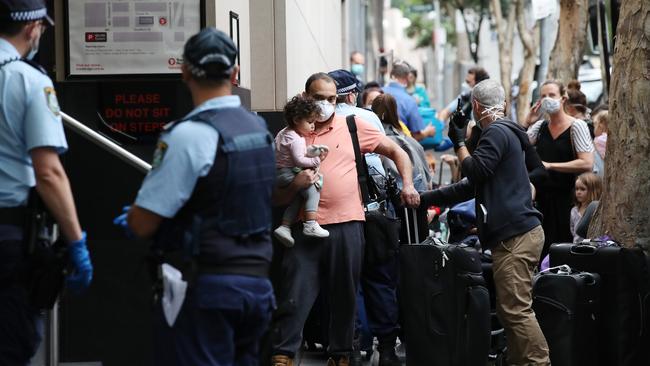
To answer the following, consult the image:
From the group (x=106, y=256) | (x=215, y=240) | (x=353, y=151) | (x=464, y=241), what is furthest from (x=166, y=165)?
(x=464, y=241)

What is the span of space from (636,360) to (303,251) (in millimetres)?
2264

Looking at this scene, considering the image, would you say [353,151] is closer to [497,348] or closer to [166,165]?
[497,348]

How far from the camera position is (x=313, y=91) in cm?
850

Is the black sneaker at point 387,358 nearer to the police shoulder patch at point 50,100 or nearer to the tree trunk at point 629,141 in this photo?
the tree trunk at point 629,141

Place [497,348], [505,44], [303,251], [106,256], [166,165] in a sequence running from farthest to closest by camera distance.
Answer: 1. [505,44]
2. [497,348]
3. [303,251]
4. [106,256]
5. [166,165]

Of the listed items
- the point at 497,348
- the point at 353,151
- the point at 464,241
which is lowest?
the point at 497,348

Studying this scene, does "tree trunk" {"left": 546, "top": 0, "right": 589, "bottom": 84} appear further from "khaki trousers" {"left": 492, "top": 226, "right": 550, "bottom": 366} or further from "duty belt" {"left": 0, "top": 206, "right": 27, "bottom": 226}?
"duty belt" {"left": 0, "top": 206, "right": 27, "bottom": 226}

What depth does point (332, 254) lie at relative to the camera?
829cm

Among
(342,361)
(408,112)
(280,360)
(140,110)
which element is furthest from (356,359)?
(408,112)

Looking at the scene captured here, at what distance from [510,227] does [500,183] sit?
284mm

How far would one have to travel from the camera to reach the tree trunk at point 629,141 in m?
9.41

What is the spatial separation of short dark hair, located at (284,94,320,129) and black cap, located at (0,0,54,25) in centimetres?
294

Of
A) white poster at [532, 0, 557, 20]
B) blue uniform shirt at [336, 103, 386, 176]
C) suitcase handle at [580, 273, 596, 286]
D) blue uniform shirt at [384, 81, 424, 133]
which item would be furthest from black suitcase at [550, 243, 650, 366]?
white poster at [532, 0, 557, 20]

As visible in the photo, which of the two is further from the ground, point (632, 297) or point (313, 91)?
point (313, 91)
